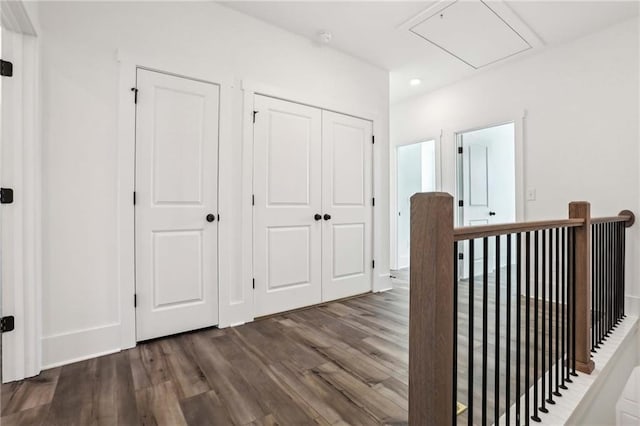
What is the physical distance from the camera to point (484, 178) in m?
4.43

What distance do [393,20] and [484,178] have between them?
2724mm

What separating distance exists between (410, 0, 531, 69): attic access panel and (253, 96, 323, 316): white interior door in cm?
132

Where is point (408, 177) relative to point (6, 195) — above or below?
above

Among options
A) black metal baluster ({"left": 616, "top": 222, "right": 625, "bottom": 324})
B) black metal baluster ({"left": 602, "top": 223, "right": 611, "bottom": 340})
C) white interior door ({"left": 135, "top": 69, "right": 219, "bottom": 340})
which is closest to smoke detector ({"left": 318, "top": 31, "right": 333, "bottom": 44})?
white interior door ({"left": 135, "top": 69, "right": 219, "bottom": 340})

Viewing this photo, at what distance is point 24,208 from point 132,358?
1080 millimetres

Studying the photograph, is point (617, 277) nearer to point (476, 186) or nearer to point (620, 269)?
point (620, 269)

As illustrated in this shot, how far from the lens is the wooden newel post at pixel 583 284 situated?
5.70ft

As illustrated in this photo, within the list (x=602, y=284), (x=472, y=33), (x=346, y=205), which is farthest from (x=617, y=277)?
(x=472, y=33)

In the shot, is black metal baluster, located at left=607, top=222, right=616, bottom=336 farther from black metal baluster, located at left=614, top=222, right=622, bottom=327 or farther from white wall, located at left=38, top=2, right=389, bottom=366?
white wall, located at left=38, top=2, right=389, bottom=366

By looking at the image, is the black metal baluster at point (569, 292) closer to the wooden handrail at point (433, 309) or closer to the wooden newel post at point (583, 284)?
the wooden newel post at point (583, 284)

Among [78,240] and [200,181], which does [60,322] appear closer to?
[78,240]

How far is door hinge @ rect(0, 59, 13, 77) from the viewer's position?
1.64 metres

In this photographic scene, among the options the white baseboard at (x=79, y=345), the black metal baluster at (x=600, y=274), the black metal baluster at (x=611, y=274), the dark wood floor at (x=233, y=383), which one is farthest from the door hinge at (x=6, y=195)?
the black metal baluster at (x=611, y=274)

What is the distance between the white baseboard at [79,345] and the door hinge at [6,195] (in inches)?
32.8
